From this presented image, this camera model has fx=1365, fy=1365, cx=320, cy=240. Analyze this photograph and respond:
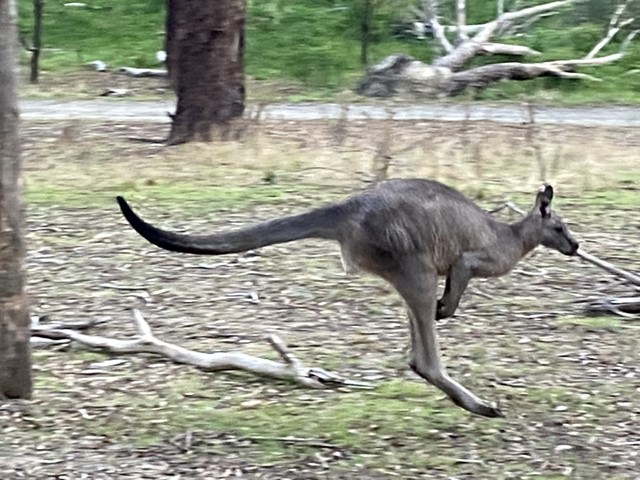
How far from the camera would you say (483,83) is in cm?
1869

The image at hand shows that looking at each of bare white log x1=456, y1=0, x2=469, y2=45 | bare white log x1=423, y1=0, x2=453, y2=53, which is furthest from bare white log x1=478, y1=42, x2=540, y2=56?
bare white log x1=423, y1=0, x2=453, y2=53

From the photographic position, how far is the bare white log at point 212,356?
18.7 ft

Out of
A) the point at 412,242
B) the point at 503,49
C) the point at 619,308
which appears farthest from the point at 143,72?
the point at 412,242

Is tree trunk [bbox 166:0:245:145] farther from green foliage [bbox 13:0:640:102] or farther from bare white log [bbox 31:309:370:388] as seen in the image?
bare white log [bbox 31:309:370:388]

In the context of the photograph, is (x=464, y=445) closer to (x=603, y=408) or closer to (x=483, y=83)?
(x=603, y=408)

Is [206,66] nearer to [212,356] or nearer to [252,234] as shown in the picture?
[212,356]

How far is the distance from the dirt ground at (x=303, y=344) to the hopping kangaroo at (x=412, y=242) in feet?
0.93

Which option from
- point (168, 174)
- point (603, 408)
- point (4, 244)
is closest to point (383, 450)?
point (603, 408)

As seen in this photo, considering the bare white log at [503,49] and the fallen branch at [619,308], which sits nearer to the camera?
the fallen branch at [619,308]

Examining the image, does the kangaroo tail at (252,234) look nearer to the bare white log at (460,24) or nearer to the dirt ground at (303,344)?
the dirt ground at (303,344)

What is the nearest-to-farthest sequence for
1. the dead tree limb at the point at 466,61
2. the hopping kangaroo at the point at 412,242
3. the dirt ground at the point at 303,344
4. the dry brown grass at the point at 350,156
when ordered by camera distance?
the dirt ground at the point at 303,344, the hopping kangaroo at the point at 412,242, the dry brown grass at the point at 350,156, the dead tree limb at the point at 466,61

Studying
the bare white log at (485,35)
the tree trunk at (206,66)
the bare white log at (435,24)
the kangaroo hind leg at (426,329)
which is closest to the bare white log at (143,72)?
the bare white log at (435,24)

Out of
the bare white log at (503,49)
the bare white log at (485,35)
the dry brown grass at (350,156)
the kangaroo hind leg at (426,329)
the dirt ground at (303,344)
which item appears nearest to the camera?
the dirt ground at (303,344)

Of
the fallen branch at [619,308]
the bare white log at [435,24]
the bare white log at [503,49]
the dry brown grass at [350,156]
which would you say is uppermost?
the bare white log at [435,24]
